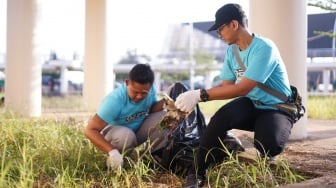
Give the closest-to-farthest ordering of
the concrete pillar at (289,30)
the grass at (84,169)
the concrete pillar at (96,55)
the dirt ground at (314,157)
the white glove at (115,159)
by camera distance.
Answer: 1. the dirt ground at (314,157)
2. the grass at (84,169)
3. the white glove at (115,159)
4. the concrete pillar at (289,30)
5. the concrete pillar at (96,55)

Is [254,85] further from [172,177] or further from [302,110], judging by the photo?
[172,177]

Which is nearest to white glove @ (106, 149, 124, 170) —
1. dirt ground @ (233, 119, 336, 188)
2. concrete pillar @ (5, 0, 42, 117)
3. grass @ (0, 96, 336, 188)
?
grass @ (0, 96, 336, 188)

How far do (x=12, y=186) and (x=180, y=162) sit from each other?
1.29 meters

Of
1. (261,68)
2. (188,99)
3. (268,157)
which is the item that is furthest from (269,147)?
(188,99)

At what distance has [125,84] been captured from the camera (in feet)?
11.9

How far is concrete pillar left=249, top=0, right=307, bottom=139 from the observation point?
4922 millimetres

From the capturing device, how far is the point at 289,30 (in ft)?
16.2

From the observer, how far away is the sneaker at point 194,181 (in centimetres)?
301

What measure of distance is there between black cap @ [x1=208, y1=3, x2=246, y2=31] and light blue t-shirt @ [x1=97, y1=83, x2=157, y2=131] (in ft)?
3.07

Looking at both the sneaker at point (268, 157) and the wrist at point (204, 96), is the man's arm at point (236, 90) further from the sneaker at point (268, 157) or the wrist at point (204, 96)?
the sneaker at point (268, 157)

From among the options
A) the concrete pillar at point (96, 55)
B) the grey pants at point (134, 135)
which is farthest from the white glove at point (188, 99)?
the concrete pillar at point (96, 55)

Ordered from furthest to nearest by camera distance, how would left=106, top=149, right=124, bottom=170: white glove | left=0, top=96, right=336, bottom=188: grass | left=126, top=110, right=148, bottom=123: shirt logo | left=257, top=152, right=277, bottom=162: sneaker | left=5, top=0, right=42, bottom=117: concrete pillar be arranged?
left=5, top=0, right=42, bottom=117: concrete pillar → left=126, top=110, right=148, bottom=123: shirt logo → left=106, top=149, right=124, bottom=170: white glove → left=257, top=152, right=277, bottom=162: sneaker → left=0, top=96, right=336, bottom=188: grass

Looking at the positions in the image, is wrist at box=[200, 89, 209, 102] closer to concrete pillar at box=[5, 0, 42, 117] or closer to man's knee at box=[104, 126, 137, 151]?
man's knee at box=[104, 126, 137, 151]

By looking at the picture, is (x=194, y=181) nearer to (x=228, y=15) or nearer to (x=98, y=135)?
(x=98, y=135)
